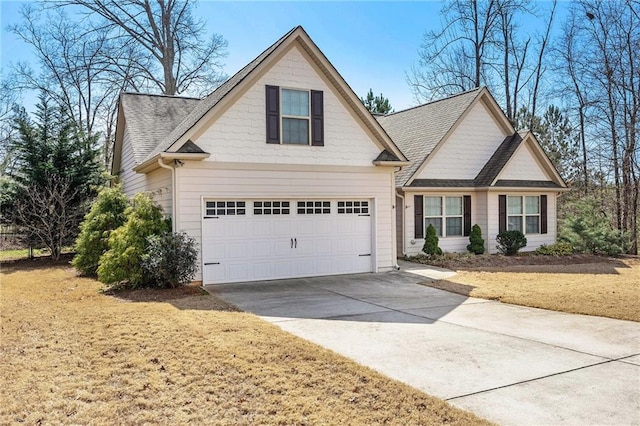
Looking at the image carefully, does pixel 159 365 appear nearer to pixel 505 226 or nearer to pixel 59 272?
pixel 59 272

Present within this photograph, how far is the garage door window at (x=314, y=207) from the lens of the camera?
1339 cm

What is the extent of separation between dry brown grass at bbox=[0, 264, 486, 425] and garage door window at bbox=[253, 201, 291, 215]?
4.60 meters

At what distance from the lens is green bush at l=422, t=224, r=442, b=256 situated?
56.4 feet

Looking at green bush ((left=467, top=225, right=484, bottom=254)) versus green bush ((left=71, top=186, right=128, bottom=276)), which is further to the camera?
green bush ((left=467, top=225, right=484, bottom=254))

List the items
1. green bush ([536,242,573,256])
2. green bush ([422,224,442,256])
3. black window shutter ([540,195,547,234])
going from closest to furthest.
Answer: green bush ([422,224,442,256])
green bush ([536,242,573,256])
black window shutter ([540,195,547,234])

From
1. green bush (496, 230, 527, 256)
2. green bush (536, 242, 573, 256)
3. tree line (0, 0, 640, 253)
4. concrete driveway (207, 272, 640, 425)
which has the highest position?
tree line (0, 0, 640, 253)

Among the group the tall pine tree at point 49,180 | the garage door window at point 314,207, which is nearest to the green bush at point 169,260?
the garage door window at point 314,207

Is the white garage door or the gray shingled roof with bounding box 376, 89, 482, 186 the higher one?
the gray shingled roof with bounding box 376, 89, 482, 186

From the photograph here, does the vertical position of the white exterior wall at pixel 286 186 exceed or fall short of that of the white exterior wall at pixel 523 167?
it falls short

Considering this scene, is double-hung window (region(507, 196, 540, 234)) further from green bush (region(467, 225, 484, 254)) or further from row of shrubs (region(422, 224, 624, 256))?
green bush (region(467, 225, 484, 254))

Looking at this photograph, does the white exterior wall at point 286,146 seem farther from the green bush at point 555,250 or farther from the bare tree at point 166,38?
the bare tree at point 166,38

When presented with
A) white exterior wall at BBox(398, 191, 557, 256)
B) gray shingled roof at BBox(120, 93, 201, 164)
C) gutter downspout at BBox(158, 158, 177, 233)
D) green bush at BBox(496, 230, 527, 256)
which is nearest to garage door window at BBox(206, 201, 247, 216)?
gutter downspout at BBox(158, 158, 177, 233)

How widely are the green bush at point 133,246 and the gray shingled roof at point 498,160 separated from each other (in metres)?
12.1

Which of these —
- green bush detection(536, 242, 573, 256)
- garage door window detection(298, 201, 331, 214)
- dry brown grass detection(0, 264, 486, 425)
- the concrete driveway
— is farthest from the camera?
green bush detection(536, 242, 573, 256)
